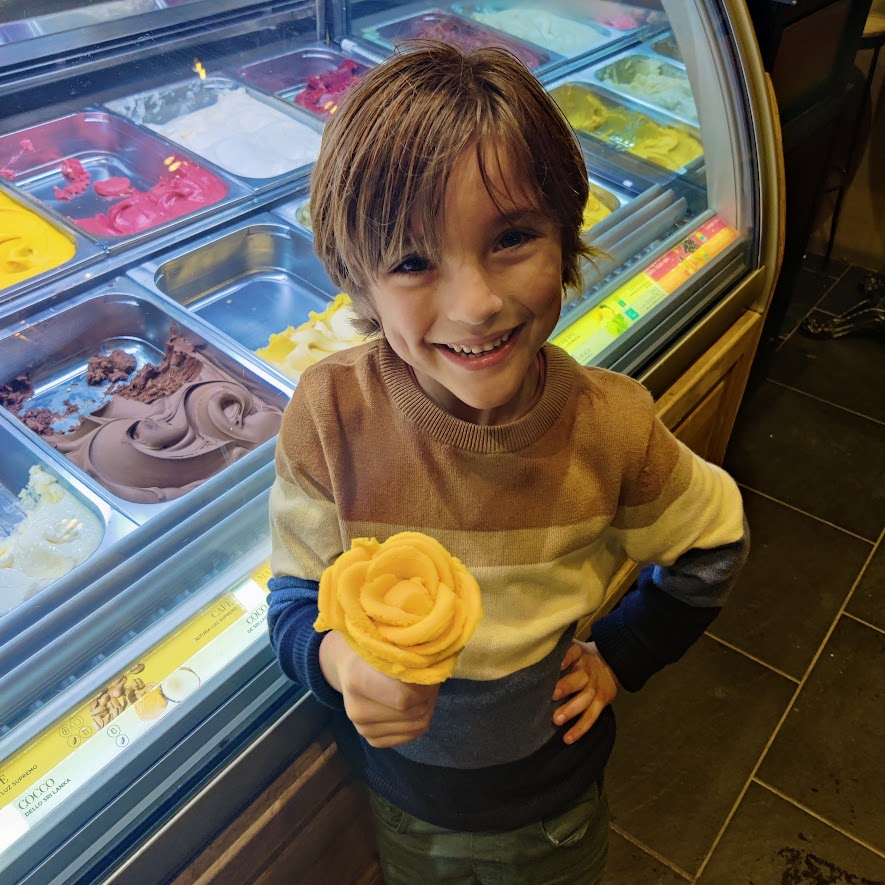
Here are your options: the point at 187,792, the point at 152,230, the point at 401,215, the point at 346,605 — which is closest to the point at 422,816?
the point at 187,792

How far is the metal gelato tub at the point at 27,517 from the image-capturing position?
1.14 meters

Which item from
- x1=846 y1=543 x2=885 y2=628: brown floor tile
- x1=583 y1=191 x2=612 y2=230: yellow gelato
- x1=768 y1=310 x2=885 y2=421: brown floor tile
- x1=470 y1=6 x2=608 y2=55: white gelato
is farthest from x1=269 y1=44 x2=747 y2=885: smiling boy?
x1=768 y1=310 x2=885 y2=421: brown floor tile

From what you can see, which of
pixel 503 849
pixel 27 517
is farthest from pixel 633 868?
pixel 27 517

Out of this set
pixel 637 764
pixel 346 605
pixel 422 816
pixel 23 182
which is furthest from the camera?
pixel 637 764

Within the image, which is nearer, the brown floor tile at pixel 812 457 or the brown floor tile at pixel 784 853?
the brown floor tile at pixel 784 853

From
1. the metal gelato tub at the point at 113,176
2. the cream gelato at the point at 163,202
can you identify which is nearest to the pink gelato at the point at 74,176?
the metal gelato tub at the point at 113,176

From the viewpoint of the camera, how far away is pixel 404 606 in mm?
689

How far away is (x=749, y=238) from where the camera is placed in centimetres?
206

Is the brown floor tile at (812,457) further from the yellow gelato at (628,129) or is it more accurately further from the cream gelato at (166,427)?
the cream gelato at (166,427)

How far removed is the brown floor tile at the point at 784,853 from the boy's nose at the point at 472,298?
5.62 ft

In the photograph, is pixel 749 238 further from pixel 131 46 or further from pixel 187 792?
pixel 187 792

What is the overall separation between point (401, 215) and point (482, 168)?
0.09 metres

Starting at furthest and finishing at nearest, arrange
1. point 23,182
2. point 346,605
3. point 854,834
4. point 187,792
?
point 854,834 < point 23,182 < point 187,792 < point 346,605

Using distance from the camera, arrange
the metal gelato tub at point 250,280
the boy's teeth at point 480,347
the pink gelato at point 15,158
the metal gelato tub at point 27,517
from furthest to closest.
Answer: the pink gelato at point 15,158
the metal gelato tub at point 250,280
the metal gelato tub at point 27,517
the boy's teeth at point 480,347
